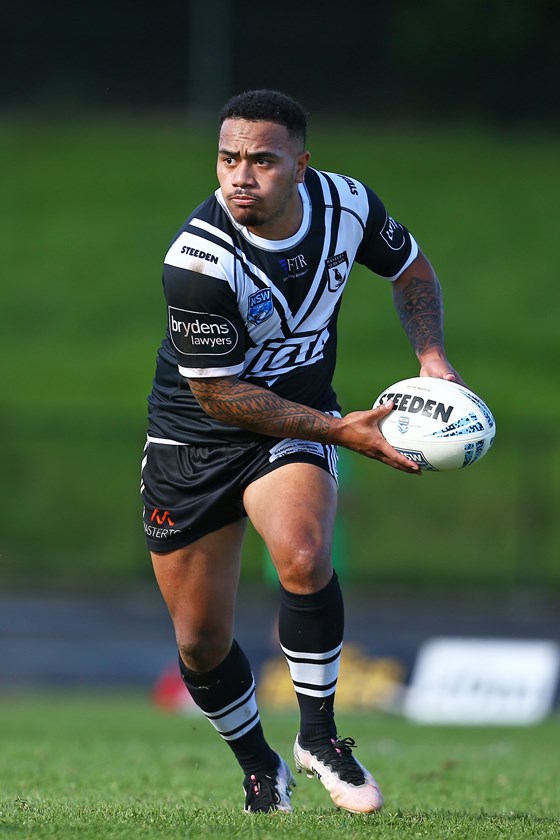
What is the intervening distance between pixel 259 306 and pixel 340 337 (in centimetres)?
2713

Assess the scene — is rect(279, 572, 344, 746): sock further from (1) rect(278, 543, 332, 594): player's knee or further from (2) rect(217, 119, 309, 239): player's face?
(2) rect(217, 119, 309, 239): player's face

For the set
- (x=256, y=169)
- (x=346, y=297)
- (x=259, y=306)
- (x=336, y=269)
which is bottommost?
(x=346, y=297)

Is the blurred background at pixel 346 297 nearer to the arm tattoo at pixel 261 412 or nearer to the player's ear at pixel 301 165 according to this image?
the arm tattoo at pixel 261 412

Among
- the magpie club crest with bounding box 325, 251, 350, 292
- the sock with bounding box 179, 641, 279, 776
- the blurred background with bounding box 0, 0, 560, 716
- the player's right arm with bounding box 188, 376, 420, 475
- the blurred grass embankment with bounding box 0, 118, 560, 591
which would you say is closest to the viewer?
the player's right arm with bounding box 188, 376, 420, 475

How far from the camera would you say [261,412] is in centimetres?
538

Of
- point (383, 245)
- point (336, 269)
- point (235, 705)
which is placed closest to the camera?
point (336, 269)

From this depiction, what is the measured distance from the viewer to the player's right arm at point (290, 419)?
5324 millimetres

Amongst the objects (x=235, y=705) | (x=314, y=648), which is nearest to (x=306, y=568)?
(x=314, y=648)

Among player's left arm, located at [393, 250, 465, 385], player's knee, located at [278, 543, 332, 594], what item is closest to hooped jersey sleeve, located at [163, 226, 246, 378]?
player's knee, located at [278, 543, 332, 594]

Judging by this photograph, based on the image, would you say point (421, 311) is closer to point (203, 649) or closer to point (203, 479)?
point (203, 479)

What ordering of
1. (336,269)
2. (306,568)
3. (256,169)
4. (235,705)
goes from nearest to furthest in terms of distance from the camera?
(306,568), (256,169), (336,269), (235,705)

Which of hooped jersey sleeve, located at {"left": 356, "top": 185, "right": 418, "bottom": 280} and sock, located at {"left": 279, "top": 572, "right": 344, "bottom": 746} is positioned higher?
hooped jersey sleeve, located at {"left": 356, "top": 185, "right": 418, "bottom": 280}

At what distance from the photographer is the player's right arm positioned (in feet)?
17.5

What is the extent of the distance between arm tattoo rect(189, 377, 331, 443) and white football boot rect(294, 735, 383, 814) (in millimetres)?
1217
